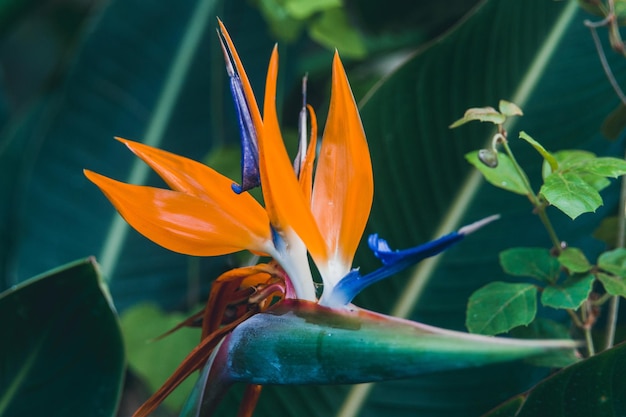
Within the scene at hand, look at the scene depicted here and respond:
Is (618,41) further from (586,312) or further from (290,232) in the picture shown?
(290,232)

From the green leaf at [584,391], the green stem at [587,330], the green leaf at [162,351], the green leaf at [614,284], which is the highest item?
the green leaf at [614,284]

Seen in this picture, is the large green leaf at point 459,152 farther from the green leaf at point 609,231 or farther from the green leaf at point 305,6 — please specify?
the green leaf at point 305,6

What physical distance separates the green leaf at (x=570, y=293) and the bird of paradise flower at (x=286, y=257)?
93 mm

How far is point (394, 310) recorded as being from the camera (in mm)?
706

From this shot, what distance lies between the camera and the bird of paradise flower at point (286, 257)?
396 millimetres

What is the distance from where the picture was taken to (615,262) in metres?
0.54

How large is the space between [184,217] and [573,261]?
0.96 ft

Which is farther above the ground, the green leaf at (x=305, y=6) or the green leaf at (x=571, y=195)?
the green leaf at (x=305, y=6)

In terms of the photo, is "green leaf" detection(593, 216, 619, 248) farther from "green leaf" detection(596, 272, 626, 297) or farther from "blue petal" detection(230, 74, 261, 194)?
"blue petal" detection(230, 74, 261, 194)

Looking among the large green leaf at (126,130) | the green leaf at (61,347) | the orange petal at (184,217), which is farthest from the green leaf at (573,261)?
the large green leaf at (126,130)

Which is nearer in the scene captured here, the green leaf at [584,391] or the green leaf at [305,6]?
the green leaf at [584,391]

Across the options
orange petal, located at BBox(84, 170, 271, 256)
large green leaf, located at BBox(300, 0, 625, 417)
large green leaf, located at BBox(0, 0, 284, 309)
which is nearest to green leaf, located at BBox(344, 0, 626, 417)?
large green leaf, located at BBox(300, 0, 625, 417)

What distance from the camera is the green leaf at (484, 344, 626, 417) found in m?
0.51

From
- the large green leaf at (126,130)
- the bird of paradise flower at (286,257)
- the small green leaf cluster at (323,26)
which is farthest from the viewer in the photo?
the large green leaf at (126,130)
